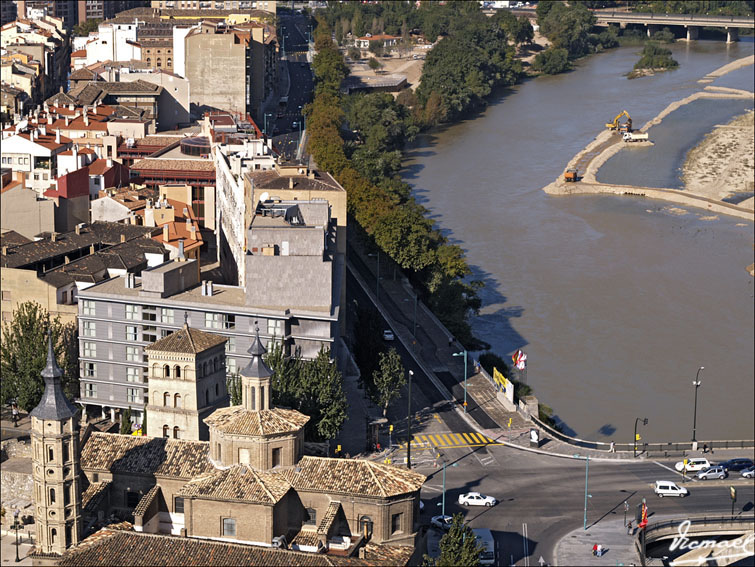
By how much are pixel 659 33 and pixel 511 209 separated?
140 feet

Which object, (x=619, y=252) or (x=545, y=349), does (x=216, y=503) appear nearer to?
(x=545, y=349)

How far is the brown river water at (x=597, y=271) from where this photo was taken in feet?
84.0

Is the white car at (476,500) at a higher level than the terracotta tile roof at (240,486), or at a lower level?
lower

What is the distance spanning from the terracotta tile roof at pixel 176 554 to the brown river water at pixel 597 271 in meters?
6.76

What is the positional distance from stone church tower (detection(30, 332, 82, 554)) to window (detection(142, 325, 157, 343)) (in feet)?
19.9

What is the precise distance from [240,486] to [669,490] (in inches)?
289

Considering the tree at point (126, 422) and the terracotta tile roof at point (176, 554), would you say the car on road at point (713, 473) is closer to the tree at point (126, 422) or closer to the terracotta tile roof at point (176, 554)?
the terracotta tile roof at point (176, 554)

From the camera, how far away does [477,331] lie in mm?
33281

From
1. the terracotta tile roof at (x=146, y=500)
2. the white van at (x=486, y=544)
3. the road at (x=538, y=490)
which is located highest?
the terracotta tile roof at (x=146, y=500)

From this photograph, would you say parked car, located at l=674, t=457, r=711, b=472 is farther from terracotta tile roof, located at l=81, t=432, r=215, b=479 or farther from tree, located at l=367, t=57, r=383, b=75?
tree, located at l=367, t=57, r=383, b=75

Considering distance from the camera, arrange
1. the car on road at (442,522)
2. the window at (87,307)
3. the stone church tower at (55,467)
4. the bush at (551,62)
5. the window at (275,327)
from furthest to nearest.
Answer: the bush at (551,62), the window at (87,307), the window at (275,327), the car on road at (442,522), the stone church tower at (55,467)

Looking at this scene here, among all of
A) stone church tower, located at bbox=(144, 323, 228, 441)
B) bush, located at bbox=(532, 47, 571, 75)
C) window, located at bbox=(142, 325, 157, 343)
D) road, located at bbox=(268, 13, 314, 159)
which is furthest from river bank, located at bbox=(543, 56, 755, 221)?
stone church tower, located at bbox=(144, 323, 228, 441)

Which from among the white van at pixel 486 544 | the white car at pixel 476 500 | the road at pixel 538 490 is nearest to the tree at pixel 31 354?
the road at pixel 538 490

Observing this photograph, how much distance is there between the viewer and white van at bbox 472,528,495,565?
19766mm
